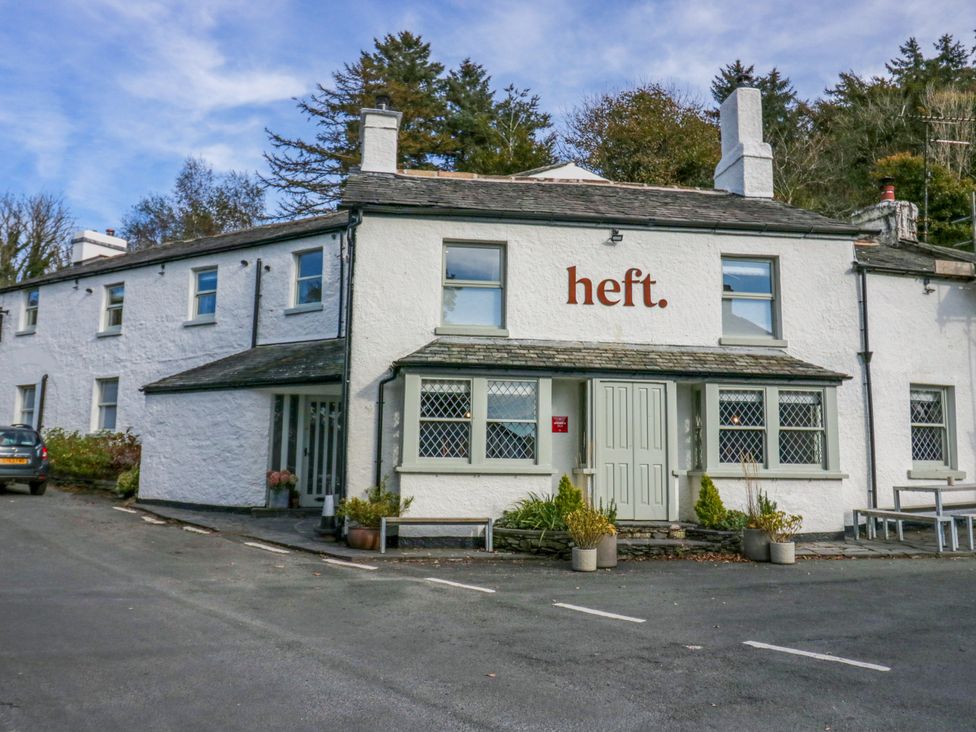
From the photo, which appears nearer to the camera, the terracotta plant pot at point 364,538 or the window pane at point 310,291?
the terracotta plant pot at point 364,538

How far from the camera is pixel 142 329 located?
2061 cm

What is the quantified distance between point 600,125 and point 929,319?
19475 millimetres

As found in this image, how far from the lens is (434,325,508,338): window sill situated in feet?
43.6

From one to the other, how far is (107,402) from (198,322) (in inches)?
168

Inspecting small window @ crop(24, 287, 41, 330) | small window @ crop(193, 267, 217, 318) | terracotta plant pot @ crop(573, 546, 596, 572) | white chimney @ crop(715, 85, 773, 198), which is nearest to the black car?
small window @ crop(193, 267, 217, 318)

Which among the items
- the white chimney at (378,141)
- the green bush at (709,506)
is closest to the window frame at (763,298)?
the green bush at (709,506)

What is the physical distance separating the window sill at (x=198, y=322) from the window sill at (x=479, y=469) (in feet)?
29.8

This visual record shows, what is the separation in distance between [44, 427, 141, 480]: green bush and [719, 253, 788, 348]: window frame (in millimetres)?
13861

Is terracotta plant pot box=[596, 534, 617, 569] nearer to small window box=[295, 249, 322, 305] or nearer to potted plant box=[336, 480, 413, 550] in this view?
potted plant box=[336, 480, 413, 550]

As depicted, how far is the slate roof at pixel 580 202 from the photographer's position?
1361cm

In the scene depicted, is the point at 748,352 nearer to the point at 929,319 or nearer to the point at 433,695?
the point at 929,319

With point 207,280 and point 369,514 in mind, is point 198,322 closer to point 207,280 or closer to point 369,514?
point 207,280

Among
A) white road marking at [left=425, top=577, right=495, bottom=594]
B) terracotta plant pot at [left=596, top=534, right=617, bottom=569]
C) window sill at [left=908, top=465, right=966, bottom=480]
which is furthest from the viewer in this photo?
window sill at [left=908, top=465, right=966, bottom=480]

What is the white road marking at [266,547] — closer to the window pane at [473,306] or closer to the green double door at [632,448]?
the window pane at [473,306]
